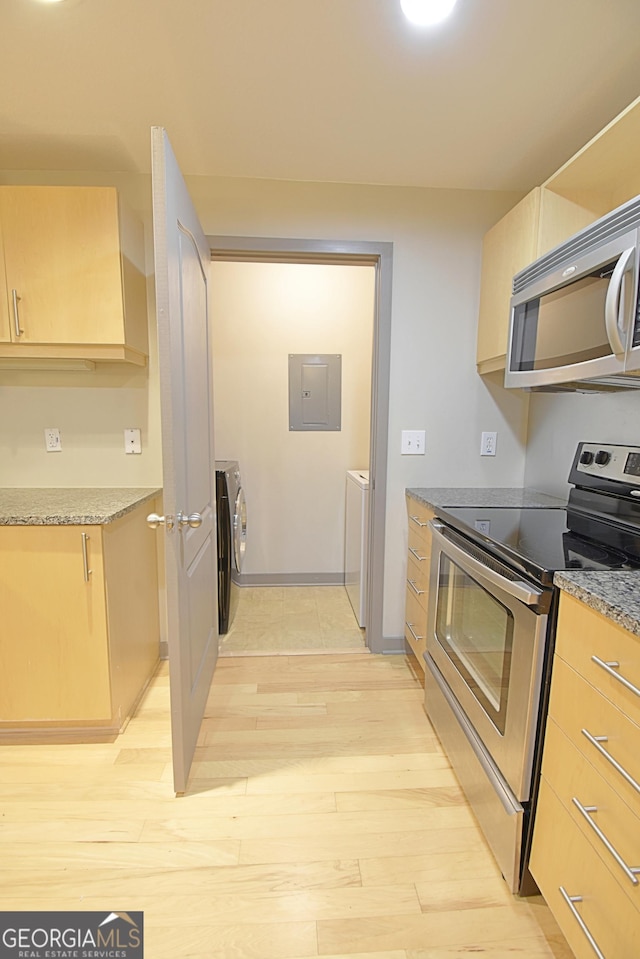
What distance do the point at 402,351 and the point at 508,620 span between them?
1429mm

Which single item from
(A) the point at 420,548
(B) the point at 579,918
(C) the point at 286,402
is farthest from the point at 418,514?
(C) the point at 286,402

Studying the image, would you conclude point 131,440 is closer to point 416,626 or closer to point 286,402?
point 286,402

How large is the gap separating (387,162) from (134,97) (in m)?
1.00

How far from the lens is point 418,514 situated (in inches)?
81.6

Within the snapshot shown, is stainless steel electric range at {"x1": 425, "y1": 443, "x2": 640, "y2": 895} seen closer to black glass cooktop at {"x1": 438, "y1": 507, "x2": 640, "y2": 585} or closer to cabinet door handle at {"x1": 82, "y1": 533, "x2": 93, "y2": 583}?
black glass cooktop at {"x1": 438, "y1": 507, "x2": 640, "y2": 585}

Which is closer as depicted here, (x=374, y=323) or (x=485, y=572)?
(x=485, y=572)

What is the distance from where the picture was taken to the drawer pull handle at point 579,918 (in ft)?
2.78

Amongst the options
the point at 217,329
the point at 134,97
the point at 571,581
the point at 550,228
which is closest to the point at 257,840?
the point at 571,581

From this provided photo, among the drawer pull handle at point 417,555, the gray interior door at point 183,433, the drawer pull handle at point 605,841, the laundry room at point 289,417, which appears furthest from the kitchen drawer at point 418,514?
the drawer pull handle at point 605,841

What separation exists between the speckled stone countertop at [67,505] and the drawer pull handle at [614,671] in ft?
4.99

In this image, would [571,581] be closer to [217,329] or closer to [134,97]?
[134,97]

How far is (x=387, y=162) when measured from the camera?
1.86 m

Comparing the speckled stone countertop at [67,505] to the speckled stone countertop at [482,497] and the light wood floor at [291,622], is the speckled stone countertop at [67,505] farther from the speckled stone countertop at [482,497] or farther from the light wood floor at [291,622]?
the speckled stone countertop at [482,497]

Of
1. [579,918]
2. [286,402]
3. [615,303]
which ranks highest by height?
[615,303]
